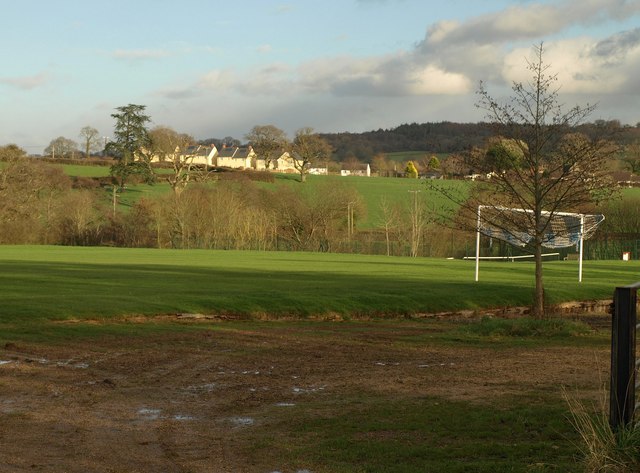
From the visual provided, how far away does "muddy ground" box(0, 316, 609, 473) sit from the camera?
30.2 ft

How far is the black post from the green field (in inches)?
636

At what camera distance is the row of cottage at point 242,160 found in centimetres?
12655

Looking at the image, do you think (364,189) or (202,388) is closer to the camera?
(202,388)

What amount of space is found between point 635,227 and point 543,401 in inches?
3045

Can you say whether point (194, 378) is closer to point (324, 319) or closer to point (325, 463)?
point (325, 463)

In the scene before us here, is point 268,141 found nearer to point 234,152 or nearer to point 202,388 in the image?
point 234,152

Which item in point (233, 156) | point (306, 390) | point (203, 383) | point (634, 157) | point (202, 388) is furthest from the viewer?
point (233, 156)

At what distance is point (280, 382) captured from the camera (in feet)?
44.9

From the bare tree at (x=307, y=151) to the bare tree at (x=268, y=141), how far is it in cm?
852

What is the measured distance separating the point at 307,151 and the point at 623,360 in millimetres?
116972

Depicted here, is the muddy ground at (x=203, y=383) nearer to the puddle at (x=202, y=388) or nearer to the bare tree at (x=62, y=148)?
the puddle at (x=202, y=388)

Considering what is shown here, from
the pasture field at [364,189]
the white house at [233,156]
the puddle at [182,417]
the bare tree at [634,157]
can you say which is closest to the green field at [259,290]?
the puddle at [182,417]

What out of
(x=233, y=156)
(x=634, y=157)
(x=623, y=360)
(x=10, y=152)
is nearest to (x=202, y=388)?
(x=623, y=360)

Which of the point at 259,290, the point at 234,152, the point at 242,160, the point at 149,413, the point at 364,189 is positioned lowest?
the point at 259,290
